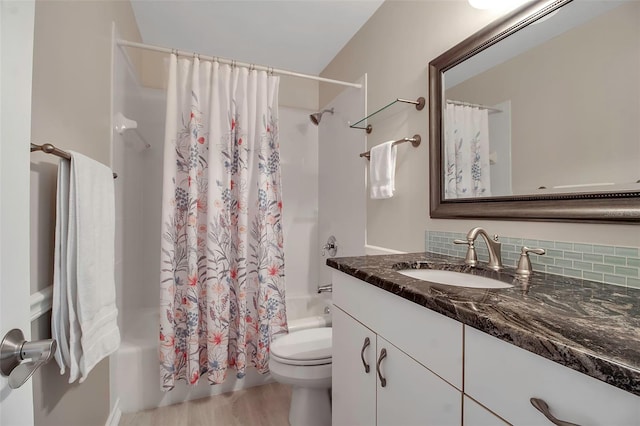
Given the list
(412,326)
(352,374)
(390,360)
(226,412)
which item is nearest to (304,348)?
(352,374)

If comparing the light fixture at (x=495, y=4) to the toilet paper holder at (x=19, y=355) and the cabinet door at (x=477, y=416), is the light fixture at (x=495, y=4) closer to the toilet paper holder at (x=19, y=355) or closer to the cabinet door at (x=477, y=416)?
the cabinet door at (x=477, y=416)

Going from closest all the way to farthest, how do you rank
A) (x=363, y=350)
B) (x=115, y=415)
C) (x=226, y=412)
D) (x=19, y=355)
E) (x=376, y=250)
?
(x=19, y=355) → (x=363, y=350) → (x=115, y=415) → (x=226, y=412) → (x=376, y=250)

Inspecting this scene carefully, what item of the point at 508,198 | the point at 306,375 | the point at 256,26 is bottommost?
the point at 306,375

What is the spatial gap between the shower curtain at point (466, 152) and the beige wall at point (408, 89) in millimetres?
137

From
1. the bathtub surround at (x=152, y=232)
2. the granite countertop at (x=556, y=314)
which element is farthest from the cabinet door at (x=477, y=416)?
the bathtub surround at (x=152, y=232)

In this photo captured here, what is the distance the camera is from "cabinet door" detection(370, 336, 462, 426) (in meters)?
0.67

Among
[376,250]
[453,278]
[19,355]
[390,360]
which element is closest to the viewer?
[19,355]

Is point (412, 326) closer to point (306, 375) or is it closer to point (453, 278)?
point (453, 278)

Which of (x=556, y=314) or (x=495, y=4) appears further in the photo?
(x=495, y=4)

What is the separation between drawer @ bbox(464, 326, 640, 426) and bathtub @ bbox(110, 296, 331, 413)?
56.3 inches

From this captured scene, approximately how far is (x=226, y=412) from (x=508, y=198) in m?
1.80

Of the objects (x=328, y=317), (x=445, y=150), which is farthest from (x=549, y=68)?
(x=328, y=317)

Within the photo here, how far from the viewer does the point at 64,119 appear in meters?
1.02

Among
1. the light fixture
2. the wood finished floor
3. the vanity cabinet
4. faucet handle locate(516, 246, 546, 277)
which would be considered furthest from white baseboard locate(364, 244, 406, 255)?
the light fixture
